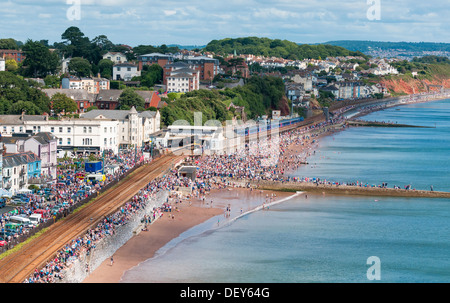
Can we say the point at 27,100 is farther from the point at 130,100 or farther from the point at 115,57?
the point at 115,57

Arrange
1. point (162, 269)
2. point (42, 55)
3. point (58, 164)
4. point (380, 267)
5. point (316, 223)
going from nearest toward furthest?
point (162, 269), point (380, 267), point (316, 223), point (58, 164), point (42, 55)

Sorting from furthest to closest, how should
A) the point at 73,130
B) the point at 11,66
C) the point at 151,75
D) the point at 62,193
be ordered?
the point at 151,75
the point at 11,66
the point at 73,130
the point at 62,193

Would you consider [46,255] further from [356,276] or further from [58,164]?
[58,164]

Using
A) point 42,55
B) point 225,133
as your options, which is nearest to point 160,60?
point 42,55

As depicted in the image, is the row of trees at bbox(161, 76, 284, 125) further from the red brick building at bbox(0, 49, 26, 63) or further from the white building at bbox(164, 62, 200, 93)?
→ the red brick building at bbox(0, 49, 26, 63)

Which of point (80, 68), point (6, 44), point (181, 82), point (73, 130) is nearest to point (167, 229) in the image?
point (73, 130)

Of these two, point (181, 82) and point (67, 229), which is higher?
point (181, 82)

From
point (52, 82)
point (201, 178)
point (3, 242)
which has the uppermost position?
point (52, 82)
